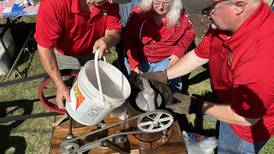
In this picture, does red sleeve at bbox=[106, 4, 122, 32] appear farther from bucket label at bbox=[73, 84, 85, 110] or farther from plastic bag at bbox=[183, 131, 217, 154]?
plastic bag at bbox=[183, 131, 217, 154]

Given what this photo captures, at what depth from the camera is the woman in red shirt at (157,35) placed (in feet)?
11.0

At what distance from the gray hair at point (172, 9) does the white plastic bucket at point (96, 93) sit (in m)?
1.39

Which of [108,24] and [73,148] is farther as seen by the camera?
[108,24]

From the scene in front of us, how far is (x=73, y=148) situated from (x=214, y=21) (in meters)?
1.31

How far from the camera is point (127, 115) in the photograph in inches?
97.3

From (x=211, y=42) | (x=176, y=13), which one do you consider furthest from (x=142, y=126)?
(x=176, y=13)

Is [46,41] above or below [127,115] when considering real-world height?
above

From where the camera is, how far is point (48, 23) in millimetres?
2482

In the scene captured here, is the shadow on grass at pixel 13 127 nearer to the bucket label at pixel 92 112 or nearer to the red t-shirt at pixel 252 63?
the bucket label at pixel 92 112

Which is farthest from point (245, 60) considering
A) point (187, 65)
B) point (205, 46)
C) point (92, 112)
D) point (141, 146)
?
point (141, 146)

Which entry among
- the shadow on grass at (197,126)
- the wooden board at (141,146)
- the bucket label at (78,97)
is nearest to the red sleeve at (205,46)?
the wooden board at (141,146)

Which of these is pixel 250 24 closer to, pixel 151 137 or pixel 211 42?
pixel 211 42

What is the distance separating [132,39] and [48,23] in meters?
1.32

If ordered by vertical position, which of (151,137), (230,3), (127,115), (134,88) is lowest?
(151,137)
